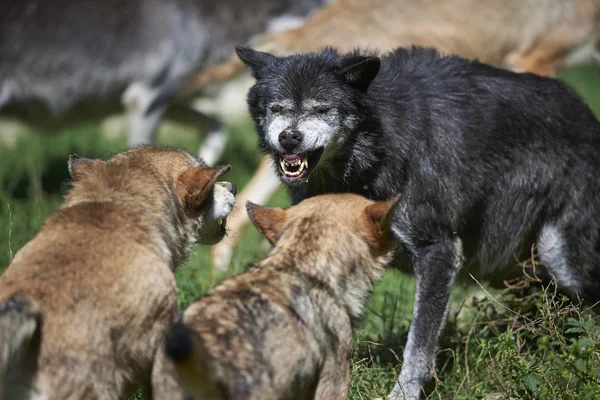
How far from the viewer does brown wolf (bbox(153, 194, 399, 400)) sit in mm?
3543

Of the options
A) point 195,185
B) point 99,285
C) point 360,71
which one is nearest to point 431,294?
point 360,71

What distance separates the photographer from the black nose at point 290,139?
16.6 feet

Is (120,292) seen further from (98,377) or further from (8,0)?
(8,0)

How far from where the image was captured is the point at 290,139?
16.6 ft

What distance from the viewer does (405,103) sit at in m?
5.41

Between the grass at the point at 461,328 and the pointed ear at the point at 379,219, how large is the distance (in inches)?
28.9

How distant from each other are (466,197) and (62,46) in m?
4.76

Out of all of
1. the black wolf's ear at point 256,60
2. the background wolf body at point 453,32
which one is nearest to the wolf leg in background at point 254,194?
the background wolf body at point 453,32

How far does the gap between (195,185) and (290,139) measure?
2.42 feet

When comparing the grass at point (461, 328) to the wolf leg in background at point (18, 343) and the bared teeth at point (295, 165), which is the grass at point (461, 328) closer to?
the bared teeth at point (295, 165)

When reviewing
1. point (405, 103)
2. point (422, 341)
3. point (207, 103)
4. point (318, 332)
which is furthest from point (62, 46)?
point (318, 332)

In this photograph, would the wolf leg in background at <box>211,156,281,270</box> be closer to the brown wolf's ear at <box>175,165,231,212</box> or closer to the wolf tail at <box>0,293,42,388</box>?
the brown wolf's ear at <box>175,165,231,212</box>

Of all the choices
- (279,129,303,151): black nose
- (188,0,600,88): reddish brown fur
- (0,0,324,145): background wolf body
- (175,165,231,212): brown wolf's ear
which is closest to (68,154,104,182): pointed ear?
(175,165,231,212): brown wolf's ear

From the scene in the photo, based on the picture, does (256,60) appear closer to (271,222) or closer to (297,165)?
(297,165)
